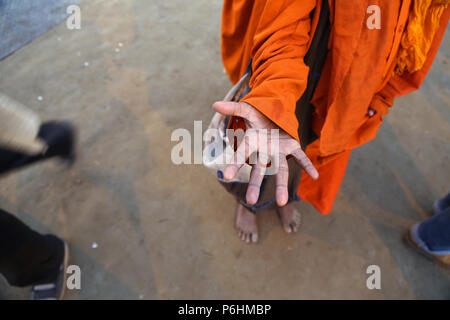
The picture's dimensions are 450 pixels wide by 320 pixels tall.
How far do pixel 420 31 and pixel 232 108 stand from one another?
0.65 meters

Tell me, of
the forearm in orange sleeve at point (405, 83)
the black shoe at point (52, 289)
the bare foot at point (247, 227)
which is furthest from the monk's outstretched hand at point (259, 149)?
the black shoe at point (52, 289)

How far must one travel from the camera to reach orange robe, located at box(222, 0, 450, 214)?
2.52ft

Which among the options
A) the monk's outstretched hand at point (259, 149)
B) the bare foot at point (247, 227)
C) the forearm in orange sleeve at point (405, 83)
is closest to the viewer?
the monk's outstretched hand at point (259, 149)

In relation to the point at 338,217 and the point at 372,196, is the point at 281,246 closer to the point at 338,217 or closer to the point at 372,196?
the point at 338,217

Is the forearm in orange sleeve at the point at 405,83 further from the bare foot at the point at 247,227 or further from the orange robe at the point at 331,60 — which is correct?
the bare foot at the point at 247,227

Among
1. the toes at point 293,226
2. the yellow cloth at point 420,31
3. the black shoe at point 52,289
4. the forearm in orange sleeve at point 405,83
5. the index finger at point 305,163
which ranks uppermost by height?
the yellow cloth at point 420,31

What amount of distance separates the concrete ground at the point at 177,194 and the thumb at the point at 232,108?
916 millimetres

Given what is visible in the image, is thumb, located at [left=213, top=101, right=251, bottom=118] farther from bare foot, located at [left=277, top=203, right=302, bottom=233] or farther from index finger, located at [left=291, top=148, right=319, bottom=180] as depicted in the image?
bare foot, located at [left=277, top=203, right=302, bottom=233]

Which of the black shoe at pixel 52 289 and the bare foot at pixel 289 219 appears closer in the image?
the black shoe at pixel 52 289

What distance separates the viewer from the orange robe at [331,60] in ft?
2.52

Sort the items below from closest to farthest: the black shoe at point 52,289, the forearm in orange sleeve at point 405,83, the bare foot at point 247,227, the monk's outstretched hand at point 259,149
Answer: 1. the monk's outstretched hand at point 259,149
2. the forearm in orange sleeve at point 405,83
3. the black shoe at point 52,289
4. the bare foot at point 247,227

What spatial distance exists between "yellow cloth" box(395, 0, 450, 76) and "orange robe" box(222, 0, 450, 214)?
0.03 meters

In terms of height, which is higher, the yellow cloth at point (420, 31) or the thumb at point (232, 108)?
the yellow cloth at point (420, 31)

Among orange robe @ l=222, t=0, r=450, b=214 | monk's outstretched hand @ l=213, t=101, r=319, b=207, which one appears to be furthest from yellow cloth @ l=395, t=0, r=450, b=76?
monk's outstretched hand @ l=213, t=101, r=319, b=207
